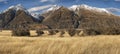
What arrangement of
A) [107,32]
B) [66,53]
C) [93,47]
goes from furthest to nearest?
1. [107,32]
2. [93,47]
3. [66,53]

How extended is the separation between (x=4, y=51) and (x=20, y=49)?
0.87 metres

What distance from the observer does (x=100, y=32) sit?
261ft

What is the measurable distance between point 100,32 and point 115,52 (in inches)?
2636

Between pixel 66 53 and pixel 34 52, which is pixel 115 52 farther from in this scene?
pixel 34 52

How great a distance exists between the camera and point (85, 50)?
535 inches

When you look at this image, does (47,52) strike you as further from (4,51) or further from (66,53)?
(4,51)

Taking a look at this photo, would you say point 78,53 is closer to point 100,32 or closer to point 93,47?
point 93,47

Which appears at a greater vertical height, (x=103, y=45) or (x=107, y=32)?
(x=103, y=45)

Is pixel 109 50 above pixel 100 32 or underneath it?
above

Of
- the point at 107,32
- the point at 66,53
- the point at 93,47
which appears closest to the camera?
the point at 66,53

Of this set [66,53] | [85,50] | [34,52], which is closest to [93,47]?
[85,50]

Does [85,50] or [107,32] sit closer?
[85,50]

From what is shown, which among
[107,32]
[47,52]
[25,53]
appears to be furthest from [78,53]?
[107,32]

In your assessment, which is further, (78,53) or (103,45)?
(103,45)
